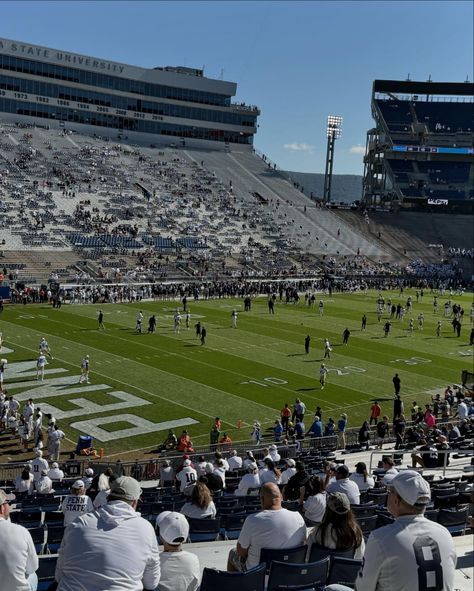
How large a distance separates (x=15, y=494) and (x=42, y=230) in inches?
1792

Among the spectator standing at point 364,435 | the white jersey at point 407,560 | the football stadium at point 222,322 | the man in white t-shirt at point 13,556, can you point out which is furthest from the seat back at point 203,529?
the spectator standing at point 364,435

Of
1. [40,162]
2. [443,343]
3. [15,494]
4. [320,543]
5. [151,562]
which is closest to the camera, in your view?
[151,562]

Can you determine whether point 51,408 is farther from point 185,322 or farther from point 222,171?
point 222,171

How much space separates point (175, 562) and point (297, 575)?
0.89 meters

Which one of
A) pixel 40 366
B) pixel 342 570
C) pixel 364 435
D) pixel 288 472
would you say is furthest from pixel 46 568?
pixel 40 366

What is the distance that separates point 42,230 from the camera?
5503cm

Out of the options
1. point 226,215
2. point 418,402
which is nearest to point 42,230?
point 226,215

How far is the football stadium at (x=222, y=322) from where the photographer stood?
8383 millimetres

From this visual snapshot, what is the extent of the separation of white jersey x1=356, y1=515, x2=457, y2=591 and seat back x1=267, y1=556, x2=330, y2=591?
4.45ft

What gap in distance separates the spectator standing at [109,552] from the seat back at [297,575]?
1173 mm

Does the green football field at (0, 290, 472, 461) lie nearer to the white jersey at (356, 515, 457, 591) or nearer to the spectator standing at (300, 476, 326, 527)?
the spectator standing at (300, 476, 326, 527)

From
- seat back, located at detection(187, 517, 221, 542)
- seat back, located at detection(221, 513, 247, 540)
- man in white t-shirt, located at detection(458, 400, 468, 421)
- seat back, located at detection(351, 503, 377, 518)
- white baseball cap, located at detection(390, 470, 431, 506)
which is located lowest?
man in white t-shirt, located at detection(458, 400, 468, 421)

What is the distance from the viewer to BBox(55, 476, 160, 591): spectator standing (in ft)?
12.1

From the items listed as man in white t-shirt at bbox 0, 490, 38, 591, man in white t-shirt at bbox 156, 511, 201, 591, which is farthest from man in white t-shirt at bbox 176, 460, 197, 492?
man in white t-shirt at bbox 0, 490, 38, 591
